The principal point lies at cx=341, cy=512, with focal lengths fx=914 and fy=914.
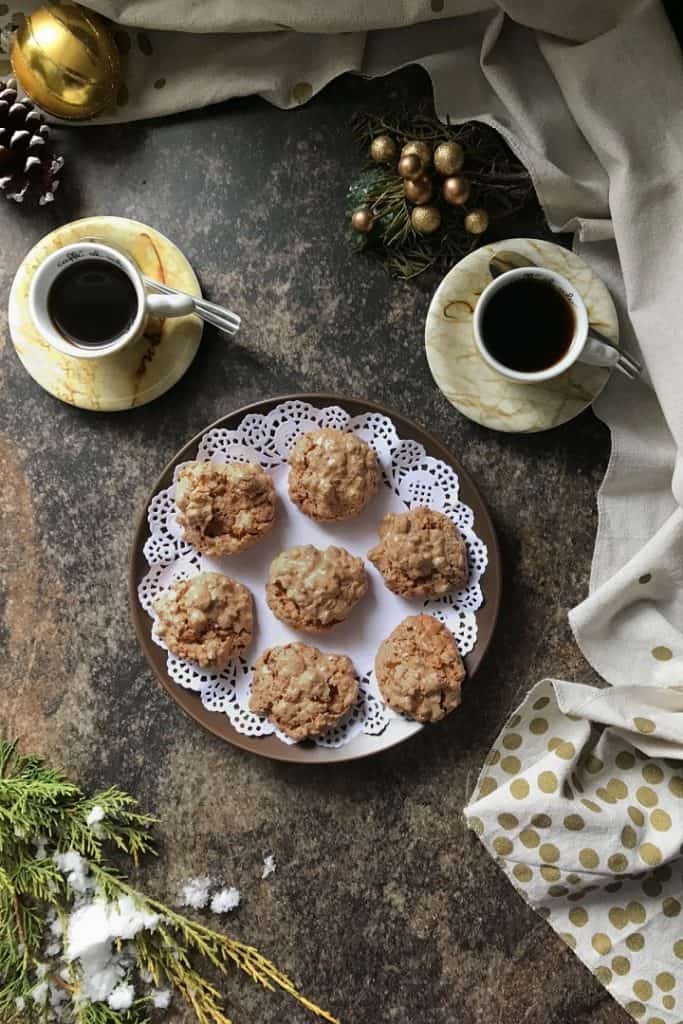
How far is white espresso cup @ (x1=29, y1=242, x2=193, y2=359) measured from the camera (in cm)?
136

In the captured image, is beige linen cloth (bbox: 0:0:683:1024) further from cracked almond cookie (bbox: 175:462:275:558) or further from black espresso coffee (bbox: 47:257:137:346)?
cracked almond cookie (bbox: 175:462:275:558)

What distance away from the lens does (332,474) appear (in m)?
1.37

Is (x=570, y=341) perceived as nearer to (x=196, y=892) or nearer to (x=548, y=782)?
(x=548, y=782)

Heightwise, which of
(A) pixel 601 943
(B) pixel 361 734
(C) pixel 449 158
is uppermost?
(C) pixel 449 158

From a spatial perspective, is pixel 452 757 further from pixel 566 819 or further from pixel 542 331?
pixel 542 331

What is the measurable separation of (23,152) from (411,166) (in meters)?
0.62

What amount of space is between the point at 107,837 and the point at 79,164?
3.62 ft

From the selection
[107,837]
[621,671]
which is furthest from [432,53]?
[107,837]

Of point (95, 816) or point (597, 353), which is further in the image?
point (95, 816)

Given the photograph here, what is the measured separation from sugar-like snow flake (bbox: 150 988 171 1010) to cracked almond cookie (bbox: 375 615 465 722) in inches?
24.4

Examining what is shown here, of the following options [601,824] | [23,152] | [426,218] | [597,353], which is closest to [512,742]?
[601,824]

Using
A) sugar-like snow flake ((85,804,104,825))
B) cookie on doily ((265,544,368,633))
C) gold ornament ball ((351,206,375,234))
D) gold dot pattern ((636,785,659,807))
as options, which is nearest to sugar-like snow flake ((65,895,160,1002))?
sugar-like snow flake ((85,804,104,825))

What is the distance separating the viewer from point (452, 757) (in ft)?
4.86

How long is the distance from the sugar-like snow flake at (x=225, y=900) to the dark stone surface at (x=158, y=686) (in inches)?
0.7
